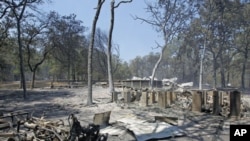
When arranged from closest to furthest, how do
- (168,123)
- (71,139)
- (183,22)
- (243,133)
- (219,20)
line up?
1. (243,133)
2. (71,139)
3. (168,123)
4. (183,22)
5. (219,20)

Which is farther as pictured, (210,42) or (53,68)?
(53,68)

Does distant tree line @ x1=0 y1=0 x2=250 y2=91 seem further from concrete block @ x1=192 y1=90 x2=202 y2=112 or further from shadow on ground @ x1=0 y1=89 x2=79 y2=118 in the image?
concrete block @ x1=192 y1=90 x2=202 y2=112

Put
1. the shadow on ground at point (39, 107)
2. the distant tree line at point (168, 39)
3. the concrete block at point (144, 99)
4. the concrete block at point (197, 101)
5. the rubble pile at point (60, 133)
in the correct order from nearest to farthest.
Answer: the rubble pile at point (60, 133) < the concrete block at point (197, 101) < the shadow on ground at point (39, 107) < the concrete block at point (144, 99) < the distant tree line at point (168, 39)

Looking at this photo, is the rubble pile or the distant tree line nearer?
the rubble pile

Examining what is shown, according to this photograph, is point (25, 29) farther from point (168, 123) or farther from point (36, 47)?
point (168, 123)

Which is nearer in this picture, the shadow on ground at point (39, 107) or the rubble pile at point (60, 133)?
the rubble pile at point (60, 133)

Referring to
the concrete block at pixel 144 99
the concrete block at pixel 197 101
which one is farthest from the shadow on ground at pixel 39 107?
the concrete block at pixel 197 101

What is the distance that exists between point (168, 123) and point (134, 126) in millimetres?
1529

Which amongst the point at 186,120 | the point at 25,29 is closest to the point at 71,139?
the point at 186,120

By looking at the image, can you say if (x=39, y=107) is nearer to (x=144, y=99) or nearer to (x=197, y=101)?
(x=144, y=99)

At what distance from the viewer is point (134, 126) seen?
10.3 metres

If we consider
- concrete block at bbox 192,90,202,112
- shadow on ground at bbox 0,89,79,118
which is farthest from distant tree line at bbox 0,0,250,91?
concrete block at bbox 192,90,202,112

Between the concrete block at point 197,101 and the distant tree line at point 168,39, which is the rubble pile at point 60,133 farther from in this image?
the distant tree line at point 168,39

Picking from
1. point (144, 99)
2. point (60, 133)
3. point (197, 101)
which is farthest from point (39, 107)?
point (60, 133)
